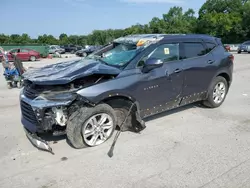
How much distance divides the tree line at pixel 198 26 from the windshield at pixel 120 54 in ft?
151

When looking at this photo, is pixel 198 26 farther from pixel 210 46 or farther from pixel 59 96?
pixel 59 96

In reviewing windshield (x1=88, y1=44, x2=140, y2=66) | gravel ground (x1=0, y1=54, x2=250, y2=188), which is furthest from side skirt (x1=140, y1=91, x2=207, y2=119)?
windshield (x1=88, y1=44, x2=140, y2=66)

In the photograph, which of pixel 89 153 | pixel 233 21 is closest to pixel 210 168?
pixel 89 153

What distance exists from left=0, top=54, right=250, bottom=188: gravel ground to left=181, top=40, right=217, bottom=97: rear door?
72 centimetres

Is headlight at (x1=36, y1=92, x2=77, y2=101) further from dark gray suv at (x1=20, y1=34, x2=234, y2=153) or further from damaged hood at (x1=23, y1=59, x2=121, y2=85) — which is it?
damaged hood at (x1=23, y1=59, x2=121, y2=85)

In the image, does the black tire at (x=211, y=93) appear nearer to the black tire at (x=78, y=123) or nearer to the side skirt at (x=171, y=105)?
the side skirt at (x=171, y=105)

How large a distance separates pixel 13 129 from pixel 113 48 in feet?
8.39

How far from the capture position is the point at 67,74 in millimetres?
4012

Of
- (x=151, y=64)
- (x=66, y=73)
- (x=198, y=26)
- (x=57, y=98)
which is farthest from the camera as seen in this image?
(x=198, y=26)

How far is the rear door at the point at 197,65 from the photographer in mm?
5230

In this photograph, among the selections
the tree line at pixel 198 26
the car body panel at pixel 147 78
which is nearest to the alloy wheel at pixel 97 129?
the car body panel at pixel 147 78

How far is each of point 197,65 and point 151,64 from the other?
1.48 meters

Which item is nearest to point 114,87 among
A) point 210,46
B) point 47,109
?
point 47,109

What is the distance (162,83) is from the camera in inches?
187
